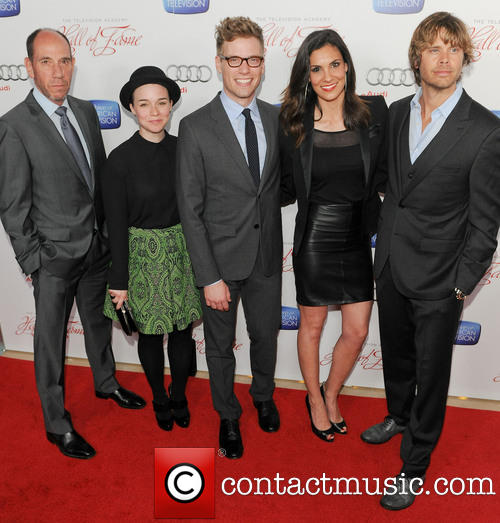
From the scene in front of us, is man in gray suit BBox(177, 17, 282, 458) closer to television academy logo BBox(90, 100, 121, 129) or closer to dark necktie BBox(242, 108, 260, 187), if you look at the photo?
dark necktie BBox(242, 108, 260, 187)

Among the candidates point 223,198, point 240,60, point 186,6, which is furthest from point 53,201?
point 186,6

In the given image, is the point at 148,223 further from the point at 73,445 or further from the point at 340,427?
the point at 340,427

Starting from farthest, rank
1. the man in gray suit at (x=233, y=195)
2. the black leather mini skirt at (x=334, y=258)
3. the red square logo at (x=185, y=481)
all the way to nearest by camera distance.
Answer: the black leather mini skirt at (x=334, y=258)
the man in gray suit at (x=233, y=195)
the red square logo at (x=185, y=481)

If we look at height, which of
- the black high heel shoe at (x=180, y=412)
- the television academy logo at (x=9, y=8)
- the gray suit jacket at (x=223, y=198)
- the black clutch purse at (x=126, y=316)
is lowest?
the black high heel shoe at (x=180, y=412)

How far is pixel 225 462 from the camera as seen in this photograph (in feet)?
8.63

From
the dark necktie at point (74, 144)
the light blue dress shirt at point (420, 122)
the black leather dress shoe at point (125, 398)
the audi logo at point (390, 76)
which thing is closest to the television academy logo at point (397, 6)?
the audi logo at point (390, 76)

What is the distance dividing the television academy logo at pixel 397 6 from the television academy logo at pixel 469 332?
66.7 inches

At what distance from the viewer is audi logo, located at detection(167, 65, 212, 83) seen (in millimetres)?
2826

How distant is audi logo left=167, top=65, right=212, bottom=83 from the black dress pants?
1.43m

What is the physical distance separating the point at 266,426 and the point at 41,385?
3.93 ft

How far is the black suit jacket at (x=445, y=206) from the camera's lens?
198 cm

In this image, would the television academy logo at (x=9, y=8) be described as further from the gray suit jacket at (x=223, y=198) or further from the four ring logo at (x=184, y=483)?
the four ring logo at (x=184, y=483)

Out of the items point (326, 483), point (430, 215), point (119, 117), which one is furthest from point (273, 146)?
point (326, 483)

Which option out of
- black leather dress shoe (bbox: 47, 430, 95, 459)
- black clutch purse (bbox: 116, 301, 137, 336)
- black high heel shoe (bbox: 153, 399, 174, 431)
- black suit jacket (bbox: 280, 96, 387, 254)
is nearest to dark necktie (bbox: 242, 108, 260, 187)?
black suit jacket (bbox: 280, 96, 387, 254)
